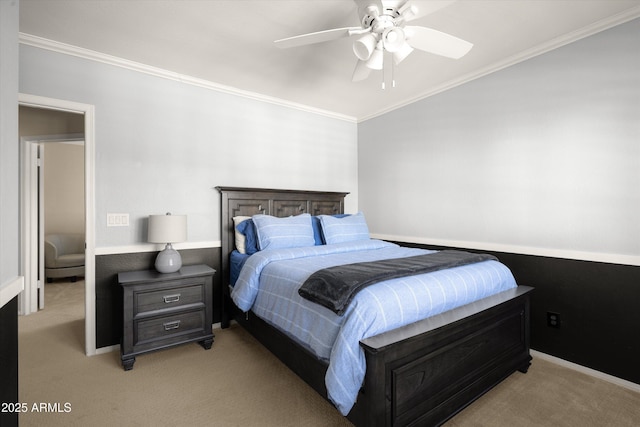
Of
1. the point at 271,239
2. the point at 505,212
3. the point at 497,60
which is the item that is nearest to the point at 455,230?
the point at 505,212

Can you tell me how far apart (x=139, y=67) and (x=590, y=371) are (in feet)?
15.3

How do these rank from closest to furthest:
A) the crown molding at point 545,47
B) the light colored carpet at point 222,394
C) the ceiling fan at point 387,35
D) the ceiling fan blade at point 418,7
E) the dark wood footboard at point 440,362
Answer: the dark wood footboard at point 440,362 < the ceiling fan blade at point 418,7 < the ceiling fan at point 387,35 < the light colored carpet at point 222,394 < the crown molding at point 545,47

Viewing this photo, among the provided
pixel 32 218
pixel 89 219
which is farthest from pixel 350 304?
pixel 32 218

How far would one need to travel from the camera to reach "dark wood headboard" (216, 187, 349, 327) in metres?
3.24

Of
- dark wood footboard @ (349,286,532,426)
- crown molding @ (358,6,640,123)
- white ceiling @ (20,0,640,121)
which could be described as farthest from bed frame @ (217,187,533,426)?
crown molding @ (358,6,640,123)

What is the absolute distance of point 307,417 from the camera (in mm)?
1805

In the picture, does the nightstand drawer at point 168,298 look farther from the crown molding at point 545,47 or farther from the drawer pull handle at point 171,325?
the crown molding at point 545,47

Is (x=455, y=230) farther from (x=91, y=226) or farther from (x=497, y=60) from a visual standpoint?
(x=91, y=226)

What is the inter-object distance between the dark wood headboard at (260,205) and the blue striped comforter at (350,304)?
75 centimetres

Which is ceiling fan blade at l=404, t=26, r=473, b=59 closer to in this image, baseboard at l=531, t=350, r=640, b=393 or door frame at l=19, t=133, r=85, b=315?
baseboard at l=531, t=350, r=640, b=393

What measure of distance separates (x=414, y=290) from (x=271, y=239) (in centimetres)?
161

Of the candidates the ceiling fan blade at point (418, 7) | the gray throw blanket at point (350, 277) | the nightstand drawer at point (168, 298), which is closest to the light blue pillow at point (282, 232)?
the nightstand drawer at point (168, 298)

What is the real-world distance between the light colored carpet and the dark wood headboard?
0.92m

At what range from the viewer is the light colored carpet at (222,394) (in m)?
1.78
